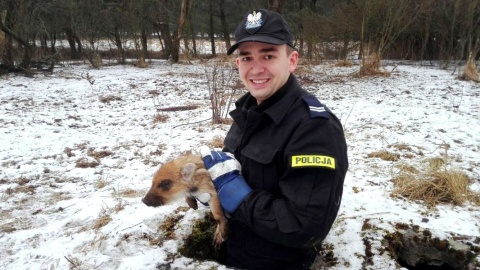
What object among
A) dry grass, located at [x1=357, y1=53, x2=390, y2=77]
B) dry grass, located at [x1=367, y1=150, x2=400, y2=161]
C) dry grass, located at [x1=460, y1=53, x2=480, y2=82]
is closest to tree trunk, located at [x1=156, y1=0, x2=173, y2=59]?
dry grass, located at [x1=357, y1=53, x2=390, y2=77]

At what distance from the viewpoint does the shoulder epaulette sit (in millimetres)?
1703

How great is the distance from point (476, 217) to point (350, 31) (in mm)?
10728

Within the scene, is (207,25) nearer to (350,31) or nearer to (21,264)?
(350,31)

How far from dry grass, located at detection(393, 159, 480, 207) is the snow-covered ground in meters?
0.10

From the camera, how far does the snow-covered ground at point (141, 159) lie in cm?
246

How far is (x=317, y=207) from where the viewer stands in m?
1.61

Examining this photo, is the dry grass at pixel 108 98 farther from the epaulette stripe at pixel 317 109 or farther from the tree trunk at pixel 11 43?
the epaulette stripe at pixel 317 109

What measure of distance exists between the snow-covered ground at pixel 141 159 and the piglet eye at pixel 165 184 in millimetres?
448

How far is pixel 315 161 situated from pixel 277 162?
0.95 feet

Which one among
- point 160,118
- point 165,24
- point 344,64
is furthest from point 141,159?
point 165,24

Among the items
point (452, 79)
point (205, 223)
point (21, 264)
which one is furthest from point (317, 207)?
point (452, 79)

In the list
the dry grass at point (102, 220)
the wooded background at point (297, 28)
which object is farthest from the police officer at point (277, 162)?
the wooded background at point (297, 28)

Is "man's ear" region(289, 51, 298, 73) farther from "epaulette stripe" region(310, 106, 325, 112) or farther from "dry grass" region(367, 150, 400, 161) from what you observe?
"dry grass" region(367, 150, 400, 161)

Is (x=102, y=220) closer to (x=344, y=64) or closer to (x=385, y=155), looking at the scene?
(x=385, y=155)
